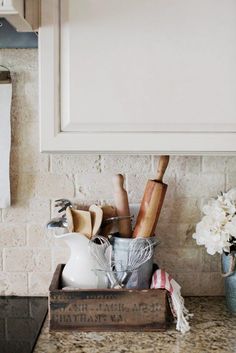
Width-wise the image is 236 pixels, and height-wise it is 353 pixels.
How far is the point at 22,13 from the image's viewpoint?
3.73ft

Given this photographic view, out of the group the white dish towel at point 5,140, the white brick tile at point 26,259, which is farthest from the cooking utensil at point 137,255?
the white dish towel at point 5,140

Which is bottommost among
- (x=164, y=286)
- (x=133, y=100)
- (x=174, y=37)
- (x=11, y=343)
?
(x=11, y=343)

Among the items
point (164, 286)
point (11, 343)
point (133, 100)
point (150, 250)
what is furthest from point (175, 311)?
point (133, 100)

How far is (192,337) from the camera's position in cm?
126

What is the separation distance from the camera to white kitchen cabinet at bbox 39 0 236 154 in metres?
1.17

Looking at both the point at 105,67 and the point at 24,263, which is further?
the point at 24,263

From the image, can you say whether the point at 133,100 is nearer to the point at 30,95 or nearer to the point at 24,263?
the point at 30,95

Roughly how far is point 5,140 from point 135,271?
58 cm

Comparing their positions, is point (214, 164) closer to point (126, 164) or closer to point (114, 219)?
point (126, 164)

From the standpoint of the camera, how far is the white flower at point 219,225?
4.48 ft

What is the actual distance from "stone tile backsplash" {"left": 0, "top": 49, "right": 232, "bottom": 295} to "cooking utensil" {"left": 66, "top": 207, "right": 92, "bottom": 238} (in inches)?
6.4

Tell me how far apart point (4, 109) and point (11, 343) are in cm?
70

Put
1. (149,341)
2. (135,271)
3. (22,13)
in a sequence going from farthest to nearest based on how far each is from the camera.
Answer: (135,271)
(149,341)
(22,13)

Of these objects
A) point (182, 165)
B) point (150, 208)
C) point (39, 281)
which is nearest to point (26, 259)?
point (39, 281)
